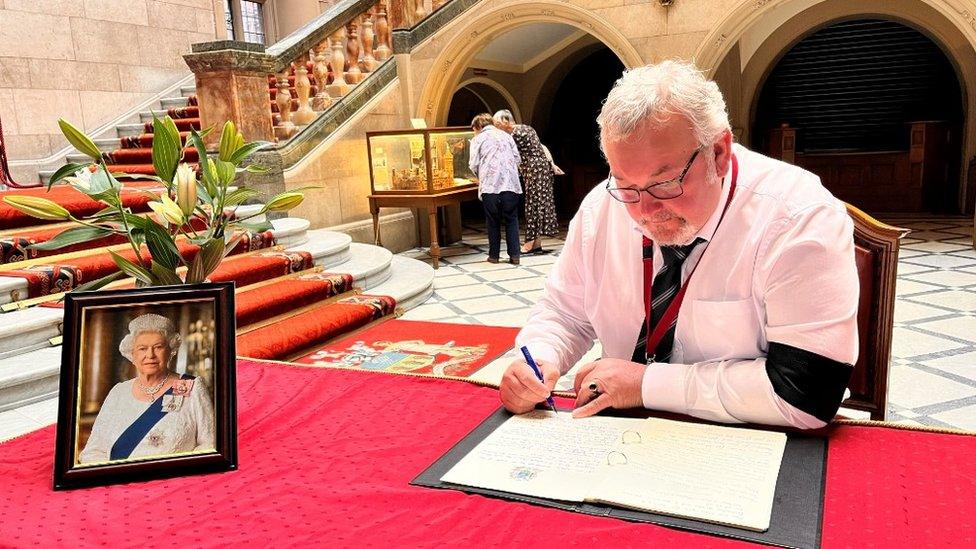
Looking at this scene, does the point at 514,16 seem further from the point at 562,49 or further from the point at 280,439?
the point at 280,439

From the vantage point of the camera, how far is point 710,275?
154 centimetres

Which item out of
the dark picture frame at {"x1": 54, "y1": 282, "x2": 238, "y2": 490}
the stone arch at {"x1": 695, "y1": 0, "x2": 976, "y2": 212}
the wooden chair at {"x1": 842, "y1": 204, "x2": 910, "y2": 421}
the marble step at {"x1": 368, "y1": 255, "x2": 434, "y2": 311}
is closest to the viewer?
the dark picture frame at {"x1": 54, "y1": 282, "x2": 238, "y2": 490}

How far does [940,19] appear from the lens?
10.5m

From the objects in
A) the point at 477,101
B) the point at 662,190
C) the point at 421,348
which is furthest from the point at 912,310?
the point at 477,101

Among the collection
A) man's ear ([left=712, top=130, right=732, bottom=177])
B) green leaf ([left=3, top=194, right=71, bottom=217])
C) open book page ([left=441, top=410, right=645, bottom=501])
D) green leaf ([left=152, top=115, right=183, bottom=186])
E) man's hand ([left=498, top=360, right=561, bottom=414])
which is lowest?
open book page ([left=441, top=410, right=645, bottom=501])

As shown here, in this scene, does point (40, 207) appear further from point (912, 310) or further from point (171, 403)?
point (912, 310)

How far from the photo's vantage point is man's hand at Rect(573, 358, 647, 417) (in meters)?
1.44

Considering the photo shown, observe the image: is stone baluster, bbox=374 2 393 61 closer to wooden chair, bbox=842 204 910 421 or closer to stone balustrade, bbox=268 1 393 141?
stone balustrade, bbox=268 1 393 141

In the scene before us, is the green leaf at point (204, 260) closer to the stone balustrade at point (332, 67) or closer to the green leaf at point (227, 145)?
the green leaf at point (227, 145)

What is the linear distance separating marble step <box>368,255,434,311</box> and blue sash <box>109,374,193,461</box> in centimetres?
457

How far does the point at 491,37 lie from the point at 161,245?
8.15m

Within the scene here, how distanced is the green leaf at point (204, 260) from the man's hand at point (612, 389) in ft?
2.66

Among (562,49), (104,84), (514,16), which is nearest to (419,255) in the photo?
(514,16)

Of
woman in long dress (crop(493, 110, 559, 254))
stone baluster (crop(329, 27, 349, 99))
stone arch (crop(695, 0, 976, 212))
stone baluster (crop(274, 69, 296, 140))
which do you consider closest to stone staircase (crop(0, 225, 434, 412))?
stone baluster (crop(274, 69, 296, 140))
